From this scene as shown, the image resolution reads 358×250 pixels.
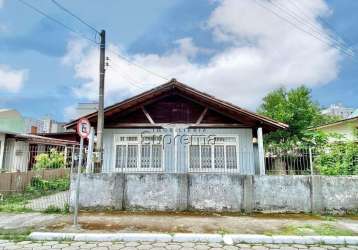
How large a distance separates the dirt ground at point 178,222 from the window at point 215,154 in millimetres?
3063

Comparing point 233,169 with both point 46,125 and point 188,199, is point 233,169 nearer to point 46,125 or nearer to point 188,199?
point 188,199

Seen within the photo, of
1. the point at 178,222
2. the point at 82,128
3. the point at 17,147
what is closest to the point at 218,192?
the point at 178,222

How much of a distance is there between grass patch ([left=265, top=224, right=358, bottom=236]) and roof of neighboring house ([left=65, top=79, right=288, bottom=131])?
14.0 ft

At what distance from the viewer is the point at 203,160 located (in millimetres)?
10539

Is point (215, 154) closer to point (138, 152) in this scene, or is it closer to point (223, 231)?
point (138, 152)

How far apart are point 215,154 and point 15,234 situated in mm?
7252

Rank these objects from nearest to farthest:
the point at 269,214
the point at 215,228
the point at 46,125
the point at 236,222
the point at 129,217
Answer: the point at 215,228
the point at 236,222
the point at 129,217
the point at 269,214
the point at 46,125

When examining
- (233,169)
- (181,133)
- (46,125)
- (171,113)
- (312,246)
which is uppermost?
(46,125)

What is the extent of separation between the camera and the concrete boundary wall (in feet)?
25.6

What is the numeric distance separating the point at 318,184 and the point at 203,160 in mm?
4270

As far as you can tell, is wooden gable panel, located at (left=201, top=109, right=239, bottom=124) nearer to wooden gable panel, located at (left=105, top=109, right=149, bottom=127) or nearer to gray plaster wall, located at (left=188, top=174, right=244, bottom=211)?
wooden gable panel, located at (left=105, top=109, right=149, bottom=127)

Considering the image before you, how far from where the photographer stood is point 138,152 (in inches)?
422

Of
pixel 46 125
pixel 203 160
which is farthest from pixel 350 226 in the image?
pixel 46 125

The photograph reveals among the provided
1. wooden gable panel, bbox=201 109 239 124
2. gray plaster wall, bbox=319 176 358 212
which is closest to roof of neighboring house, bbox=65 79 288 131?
wooden gable panel, bbox=201 109 239 124
